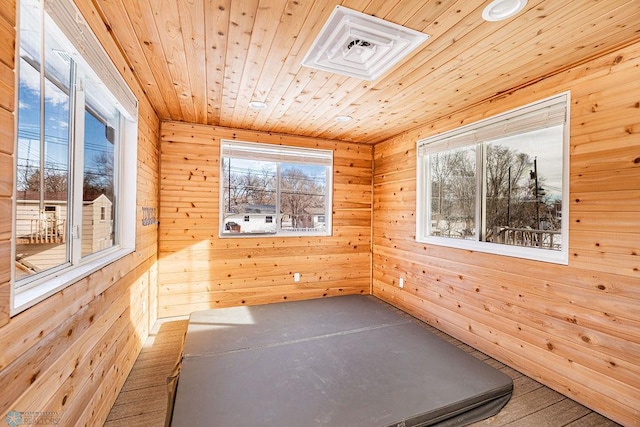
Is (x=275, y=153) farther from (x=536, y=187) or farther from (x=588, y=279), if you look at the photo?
(x=588, y=279)

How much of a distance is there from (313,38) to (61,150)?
5.14 ft

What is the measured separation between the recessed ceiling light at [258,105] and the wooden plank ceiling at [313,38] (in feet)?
0.30

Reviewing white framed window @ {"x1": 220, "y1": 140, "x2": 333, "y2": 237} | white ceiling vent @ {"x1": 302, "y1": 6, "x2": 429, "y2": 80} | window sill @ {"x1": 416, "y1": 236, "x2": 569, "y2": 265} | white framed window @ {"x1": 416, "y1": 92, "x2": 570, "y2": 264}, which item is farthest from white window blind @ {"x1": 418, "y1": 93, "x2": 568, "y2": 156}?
white framed window @ {"x1": 220, "y1": 140, "x2": 333, "y2": 237}

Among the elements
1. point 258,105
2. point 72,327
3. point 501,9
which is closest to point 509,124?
point 501,9

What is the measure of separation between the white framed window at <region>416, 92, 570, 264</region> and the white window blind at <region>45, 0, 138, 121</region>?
3.11 m

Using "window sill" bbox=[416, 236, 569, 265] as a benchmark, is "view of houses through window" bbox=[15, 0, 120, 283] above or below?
above

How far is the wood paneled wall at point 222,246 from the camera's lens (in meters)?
3.63

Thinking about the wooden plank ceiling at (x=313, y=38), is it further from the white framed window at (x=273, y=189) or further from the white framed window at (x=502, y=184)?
the white framed window at (x=273, y=189)

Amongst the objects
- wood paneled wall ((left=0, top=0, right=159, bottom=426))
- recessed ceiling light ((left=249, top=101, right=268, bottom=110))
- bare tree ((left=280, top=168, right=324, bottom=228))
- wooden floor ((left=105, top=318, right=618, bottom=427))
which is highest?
recessed ceiling light ((left=249, top=101, right=268, bottom=110))

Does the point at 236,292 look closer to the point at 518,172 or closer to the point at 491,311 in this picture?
the point at 491,311

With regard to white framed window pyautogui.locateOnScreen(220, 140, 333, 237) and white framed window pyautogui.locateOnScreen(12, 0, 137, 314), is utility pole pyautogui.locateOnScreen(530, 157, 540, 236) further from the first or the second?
white framed window pyautogui.locateOnScreen(12, 0, 137, 314)

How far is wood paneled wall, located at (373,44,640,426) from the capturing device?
187 centimetres

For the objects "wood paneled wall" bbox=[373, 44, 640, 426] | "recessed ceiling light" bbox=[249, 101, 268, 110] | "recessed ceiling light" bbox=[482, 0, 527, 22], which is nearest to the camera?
"recessed ceiling light" bbox=[482, 0, 527, 22]

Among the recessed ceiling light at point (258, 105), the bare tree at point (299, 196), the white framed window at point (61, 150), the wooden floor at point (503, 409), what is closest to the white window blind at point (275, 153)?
the bare tree at point (299, 196)
